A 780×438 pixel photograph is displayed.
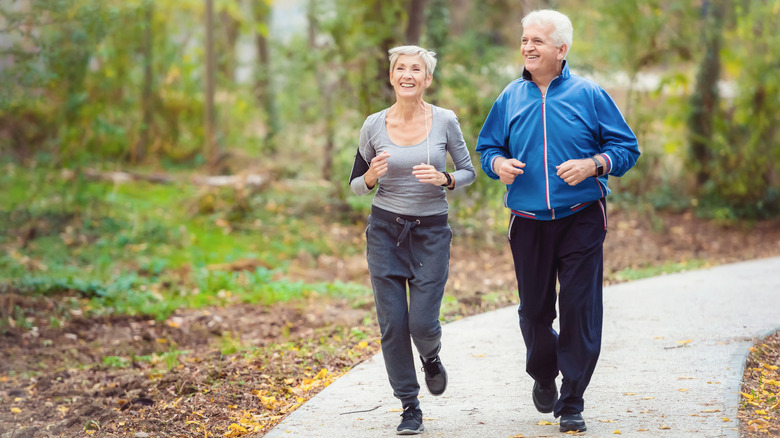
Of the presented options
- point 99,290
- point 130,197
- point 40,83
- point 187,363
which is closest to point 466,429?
point 187,363

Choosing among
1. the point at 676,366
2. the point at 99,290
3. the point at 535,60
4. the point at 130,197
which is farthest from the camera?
the point at 130,197

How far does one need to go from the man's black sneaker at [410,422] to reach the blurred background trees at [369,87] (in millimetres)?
6004

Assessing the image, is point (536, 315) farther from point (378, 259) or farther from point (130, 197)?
point (130, 197)

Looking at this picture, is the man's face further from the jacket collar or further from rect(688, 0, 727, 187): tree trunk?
rect(688, 0, 727, 187): tree trunk

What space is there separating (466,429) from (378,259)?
100 centimetres

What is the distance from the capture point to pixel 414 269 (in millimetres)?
4309

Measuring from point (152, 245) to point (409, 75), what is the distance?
7645 millimetres

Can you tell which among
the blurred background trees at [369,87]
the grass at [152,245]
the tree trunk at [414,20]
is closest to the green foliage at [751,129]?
the blurred background trees at [369,87]

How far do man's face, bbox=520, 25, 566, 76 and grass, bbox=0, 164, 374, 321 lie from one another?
16.1 ft

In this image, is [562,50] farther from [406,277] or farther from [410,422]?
[410,422]

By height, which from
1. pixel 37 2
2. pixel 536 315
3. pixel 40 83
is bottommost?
pixel 536 315

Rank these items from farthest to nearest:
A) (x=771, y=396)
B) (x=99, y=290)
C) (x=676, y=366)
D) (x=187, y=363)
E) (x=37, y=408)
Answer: (x=99, y=290) < (x=187, y=363) < (x=37, y=408) < (x=676, y=366) < (x=771, y=396)

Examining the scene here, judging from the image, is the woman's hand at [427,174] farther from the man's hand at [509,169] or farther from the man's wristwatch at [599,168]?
the man's wristwatch at [599,168]

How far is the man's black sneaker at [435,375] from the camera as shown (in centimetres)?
449
